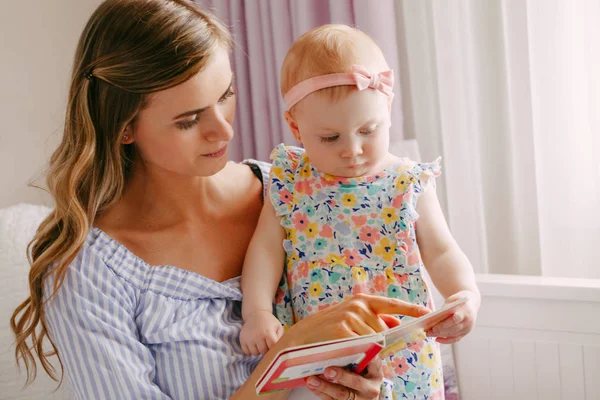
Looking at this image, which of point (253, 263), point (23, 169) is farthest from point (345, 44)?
point (23, 169)

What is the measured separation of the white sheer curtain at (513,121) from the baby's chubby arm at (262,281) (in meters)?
1.06

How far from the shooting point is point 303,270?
4.91 feet

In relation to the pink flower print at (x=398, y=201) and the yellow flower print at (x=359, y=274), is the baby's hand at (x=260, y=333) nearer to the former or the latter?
the yellow flower print at (x=359, y=274)

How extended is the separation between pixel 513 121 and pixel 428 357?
3.55 ft

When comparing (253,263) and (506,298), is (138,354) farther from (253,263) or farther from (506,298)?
(506,298)

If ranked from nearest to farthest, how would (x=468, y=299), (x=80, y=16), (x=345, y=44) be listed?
(x=468, y=299) → (x=345, y=44) → (x=80, y=16)

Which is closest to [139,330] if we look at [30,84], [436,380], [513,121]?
[436,380]

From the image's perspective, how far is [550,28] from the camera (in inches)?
85.4

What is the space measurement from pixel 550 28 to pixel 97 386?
1.64 metres

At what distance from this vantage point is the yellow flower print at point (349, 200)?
4.83 ft

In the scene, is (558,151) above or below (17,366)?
above

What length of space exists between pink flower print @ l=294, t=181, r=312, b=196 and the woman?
0.17 metres

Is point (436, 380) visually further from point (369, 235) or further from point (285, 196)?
point (285, 196)

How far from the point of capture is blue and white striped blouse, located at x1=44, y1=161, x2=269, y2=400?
144cm
